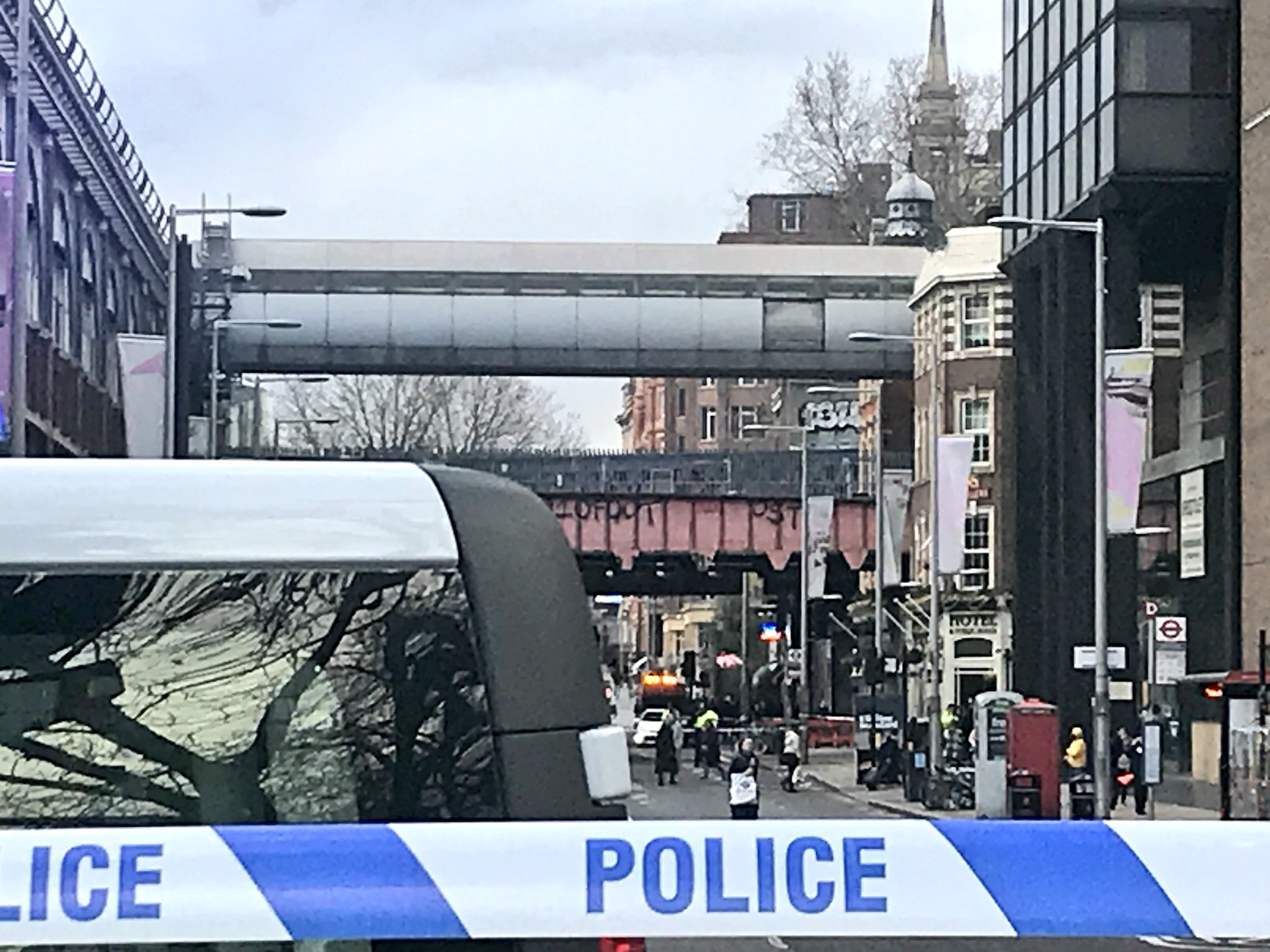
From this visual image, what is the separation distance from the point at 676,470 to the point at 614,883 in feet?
289

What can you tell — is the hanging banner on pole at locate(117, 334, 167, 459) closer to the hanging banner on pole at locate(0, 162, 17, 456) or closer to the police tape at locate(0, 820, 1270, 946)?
the hanging banner on pole at locate(0, 162, 17, 456)

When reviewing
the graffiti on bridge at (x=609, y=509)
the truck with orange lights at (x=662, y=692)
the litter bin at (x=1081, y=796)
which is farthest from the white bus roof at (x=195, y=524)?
the truck with orange lights at (x=662, y=692)

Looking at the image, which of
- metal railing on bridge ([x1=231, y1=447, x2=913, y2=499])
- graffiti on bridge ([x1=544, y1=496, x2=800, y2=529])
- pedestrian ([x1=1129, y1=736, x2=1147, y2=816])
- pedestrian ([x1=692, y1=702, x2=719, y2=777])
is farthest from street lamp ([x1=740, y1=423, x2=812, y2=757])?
pedestrian ([x1=1129, y1=736, x2=1147, y2=816])

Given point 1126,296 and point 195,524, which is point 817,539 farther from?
point 195,524

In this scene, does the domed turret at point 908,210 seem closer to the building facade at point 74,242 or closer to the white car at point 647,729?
the white car at point 647,729

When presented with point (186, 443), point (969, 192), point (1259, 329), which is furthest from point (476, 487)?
point (969, 192)

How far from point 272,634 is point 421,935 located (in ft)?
4.83

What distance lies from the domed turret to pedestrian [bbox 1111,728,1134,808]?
43.3 meters

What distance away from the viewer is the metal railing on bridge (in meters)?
68.5

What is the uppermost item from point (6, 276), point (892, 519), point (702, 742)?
point (6, 276)

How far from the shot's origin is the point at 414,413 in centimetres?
9631

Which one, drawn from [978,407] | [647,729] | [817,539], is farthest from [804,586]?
[647,729]

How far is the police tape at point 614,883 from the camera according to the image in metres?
3.29

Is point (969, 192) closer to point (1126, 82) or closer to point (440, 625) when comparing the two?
point (1126, 82)
